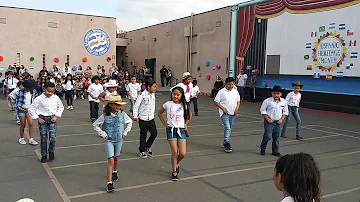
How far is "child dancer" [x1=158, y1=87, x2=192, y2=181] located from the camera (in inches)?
219

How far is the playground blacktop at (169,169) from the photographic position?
4.90 m

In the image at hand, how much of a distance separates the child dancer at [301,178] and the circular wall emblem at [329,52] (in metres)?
14.8

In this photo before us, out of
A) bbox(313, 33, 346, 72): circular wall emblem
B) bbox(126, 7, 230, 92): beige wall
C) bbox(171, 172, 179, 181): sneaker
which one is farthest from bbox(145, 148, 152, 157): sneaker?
bbox(126, 7, 230, 92): beige wall

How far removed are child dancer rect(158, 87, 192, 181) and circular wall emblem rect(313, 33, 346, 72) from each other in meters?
11.9

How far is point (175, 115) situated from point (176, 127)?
211mm

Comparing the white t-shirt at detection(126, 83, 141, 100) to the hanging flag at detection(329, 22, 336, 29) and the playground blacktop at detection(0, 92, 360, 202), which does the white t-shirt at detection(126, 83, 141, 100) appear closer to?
the playground blacktop at detection(0, 92, 360, 202)

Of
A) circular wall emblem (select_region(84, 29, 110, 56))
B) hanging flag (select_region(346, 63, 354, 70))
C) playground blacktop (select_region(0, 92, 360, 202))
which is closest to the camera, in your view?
playground blacktop (select_region(0, 92, 360, 202))

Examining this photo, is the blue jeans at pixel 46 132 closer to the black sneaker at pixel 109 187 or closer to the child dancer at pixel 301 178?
the black sneaker at pixel 109 187

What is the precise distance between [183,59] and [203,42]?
2.98 meters

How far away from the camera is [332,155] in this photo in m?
7.41

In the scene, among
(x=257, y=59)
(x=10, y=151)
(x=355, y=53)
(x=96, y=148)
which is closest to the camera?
(x=10, y=151)

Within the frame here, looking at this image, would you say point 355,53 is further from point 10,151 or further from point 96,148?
point 10,151

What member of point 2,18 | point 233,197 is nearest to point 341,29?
point 233,197

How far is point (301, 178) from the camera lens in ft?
6.26
